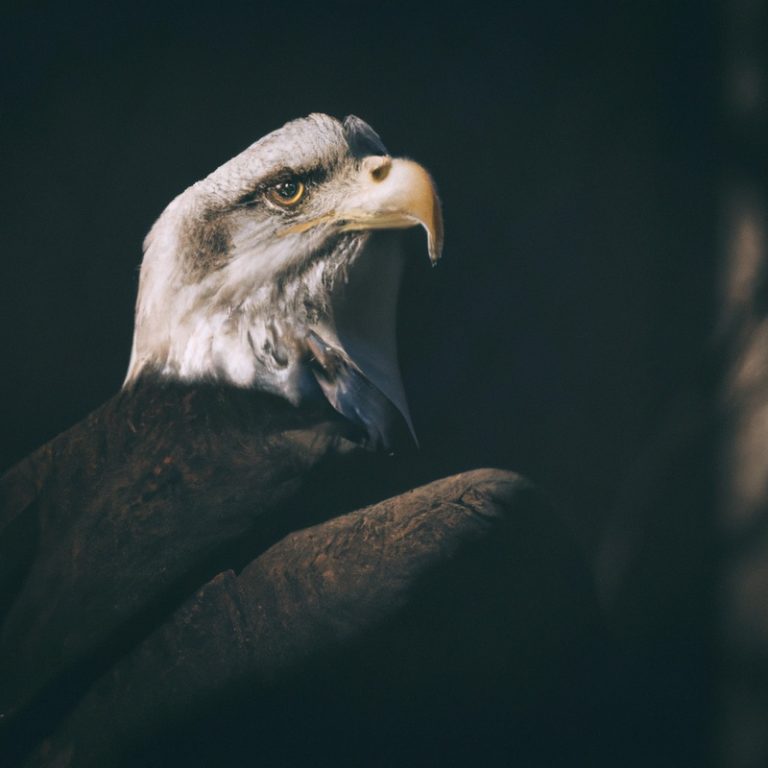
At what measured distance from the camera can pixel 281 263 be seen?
5.59 feet

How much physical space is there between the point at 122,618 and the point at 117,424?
419 mm

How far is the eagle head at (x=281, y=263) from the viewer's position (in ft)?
5.52

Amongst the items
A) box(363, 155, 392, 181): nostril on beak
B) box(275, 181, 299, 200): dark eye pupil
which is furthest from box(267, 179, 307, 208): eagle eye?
box(363, 155, 392, 181): nostril on beak

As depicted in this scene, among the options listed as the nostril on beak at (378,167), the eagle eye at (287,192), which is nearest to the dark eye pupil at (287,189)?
the eagle eye at (287,192)

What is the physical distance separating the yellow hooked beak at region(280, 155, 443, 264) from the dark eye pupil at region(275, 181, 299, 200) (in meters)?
0.07

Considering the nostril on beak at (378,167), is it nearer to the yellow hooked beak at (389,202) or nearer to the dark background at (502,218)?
the yellow hooked beak at (389,202)

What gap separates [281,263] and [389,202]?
0.27 meters

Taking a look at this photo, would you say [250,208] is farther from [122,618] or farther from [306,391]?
[122,618]

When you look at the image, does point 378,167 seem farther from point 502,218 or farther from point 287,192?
point 502,218

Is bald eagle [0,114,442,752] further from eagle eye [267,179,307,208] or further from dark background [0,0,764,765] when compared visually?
dark background [0,0,764,765]

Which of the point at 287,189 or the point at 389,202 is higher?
the point at 287,189

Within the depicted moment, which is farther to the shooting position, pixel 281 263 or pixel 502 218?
pixel 502 218

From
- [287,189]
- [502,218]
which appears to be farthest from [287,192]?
[502,218]

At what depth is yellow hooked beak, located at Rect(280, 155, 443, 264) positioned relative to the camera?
164 centimetres
